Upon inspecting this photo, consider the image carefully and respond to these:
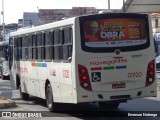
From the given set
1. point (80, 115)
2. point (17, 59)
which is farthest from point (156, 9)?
point (80, 115)

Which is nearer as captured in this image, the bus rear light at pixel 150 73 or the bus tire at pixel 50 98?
the bus rear light at pixel 150 73

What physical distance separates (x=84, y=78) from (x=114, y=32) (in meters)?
1.46

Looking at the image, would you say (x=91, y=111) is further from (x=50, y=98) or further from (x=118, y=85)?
(x=118, y=85)

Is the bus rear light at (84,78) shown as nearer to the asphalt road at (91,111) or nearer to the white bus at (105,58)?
the white bus at (105,58)

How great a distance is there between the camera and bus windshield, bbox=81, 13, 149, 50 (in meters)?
12.1

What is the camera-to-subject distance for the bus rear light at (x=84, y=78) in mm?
11844

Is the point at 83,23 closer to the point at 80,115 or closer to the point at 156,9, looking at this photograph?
the point at 80,115

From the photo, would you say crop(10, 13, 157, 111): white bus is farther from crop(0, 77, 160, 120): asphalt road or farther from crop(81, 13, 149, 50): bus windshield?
crop(0, 77, 160, 120): asphalt road

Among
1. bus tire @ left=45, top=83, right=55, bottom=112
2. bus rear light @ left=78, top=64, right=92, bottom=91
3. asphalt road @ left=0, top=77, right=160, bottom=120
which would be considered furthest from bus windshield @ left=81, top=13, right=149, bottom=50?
bus tire @ left=45, top=83, right=55, bottom=112

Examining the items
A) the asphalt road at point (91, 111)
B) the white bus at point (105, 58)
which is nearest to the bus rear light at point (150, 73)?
the white bus at point (105, 58)

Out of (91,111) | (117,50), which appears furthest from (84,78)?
(91,111)

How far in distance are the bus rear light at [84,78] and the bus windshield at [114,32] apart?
593 mm

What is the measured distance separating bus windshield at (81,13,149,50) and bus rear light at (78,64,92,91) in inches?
23.3

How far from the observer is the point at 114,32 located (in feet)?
40.2
